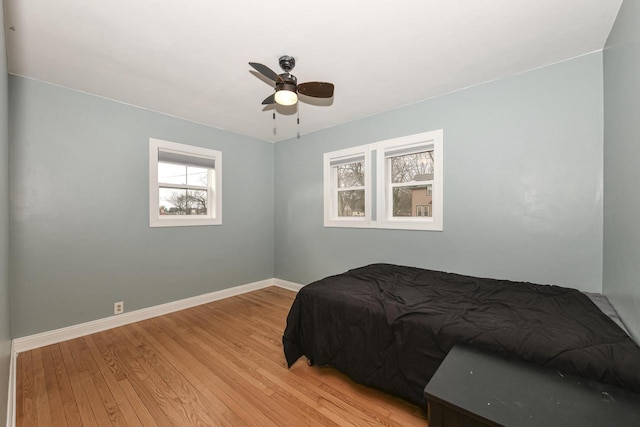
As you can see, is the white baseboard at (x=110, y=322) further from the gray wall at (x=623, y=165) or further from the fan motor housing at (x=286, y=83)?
the gray wall at (x=623, y=165)

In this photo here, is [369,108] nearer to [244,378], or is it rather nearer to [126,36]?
[126,36]

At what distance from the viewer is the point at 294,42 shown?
6.54 ft

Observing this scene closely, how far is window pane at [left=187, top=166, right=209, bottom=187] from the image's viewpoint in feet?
12.1

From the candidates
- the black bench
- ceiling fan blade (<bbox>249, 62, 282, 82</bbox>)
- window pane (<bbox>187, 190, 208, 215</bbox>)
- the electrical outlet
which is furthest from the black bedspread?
window pane (<bbox>187, 190, 208, 215</bbox>)

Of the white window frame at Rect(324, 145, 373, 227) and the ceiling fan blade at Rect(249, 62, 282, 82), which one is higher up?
the ceiling fan blade at Rect(249, 62, 282, 82)

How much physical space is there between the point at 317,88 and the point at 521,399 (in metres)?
2.33

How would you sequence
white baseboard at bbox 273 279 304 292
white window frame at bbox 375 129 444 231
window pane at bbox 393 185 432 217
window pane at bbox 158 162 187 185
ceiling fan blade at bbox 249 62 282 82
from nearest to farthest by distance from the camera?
ceiling fan blade at bbox 249 62 282 82
white window frame at bbox 375 129 444 231
window pane at bbox 393 185 432 217
window pane at bbox 158 162 187 185
white baseboard at bbox 273 279 304 292

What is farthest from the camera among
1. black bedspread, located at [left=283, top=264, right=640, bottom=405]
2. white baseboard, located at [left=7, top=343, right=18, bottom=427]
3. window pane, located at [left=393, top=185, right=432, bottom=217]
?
window pane, located at [left=393, top=185, right=432, bottom=217]

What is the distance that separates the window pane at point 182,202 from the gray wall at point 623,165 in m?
4.22

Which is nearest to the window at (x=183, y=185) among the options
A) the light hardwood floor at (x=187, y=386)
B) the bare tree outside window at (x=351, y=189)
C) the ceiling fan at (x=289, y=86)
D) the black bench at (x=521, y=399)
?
the light hardwood floor at (x=187, y=386)

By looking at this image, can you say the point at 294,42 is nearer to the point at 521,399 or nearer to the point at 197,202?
the point at 521,399

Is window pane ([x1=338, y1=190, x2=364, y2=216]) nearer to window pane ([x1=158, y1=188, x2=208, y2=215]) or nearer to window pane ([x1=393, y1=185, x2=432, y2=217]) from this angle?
window pane ([x1=393, y1=185, x2=432, y2=217])

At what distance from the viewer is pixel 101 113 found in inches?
112

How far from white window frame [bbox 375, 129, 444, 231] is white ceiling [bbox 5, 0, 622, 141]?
53 centimetres
